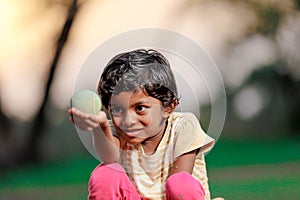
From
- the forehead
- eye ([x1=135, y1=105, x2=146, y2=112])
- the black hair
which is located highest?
the black hair

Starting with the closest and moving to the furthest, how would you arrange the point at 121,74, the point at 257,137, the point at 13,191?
the point at 121,74 < the point at 13,191 < the point at 257,137

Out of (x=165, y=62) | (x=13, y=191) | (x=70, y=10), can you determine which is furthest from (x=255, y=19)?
(x=165, y=62)

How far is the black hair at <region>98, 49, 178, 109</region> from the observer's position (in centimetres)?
141

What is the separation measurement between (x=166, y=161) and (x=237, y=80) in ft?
4.99

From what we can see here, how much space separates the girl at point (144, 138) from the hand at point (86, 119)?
0.04 m

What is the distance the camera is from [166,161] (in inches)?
58.5

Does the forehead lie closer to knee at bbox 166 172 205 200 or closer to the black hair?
the black hair

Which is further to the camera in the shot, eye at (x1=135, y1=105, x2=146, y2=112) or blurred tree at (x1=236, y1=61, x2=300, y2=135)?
blurred tree at (x1=236, y1=61, x2=300, y2=135)

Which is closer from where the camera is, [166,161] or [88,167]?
[166,161]

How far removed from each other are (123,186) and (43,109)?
1469 mm

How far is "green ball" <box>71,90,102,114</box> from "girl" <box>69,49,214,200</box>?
0.13 ft

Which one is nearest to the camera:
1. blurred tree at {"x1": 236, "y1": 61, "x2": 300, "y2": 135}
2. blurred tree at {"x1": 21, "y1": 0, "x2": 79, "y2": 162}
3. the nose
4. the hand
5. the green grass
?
the hand

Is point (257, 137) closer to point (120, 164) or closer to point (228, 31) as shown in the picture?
point (228, 31)

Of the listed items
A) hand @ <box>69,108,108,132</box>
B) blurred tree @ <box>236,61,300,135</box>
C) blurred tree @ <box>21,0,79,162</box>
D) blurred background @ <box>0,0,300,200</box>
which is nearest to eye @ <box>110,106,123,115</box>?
hand @ <box>69,108,108,132</box>
